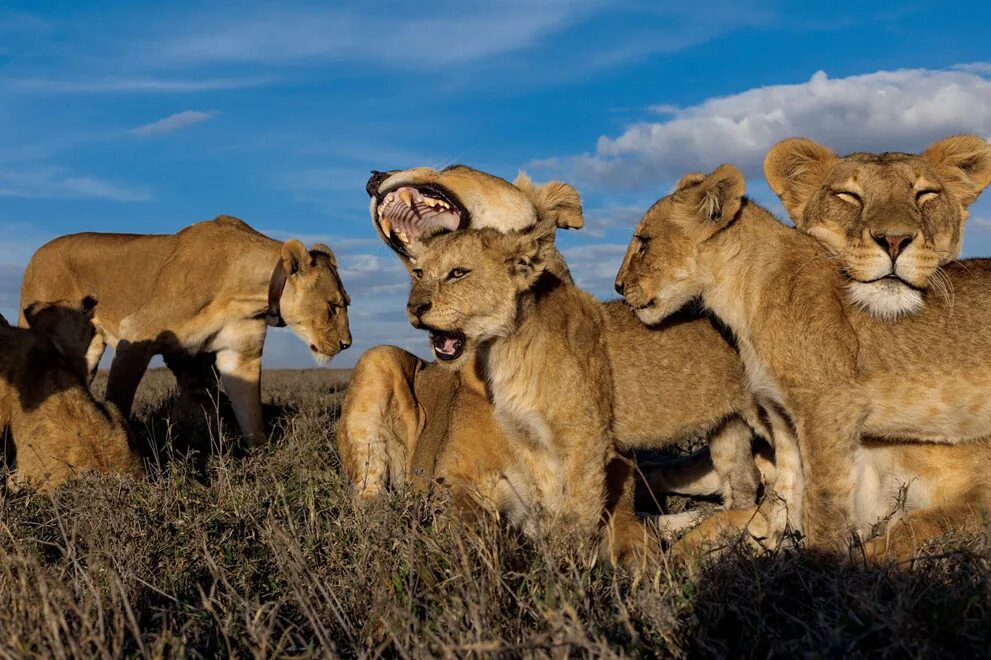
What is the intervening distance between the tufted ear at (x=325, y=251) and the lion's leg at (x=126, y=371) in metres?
1.65

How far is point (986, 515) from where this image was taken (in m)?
4.11

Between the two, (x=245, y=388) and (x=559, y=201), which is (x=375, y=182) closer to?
(x=559, y=201)

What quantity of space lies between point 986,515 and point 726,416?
128cm

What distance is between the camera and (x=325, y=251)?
9.23 meters

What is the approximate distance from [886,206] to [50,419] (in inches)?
183

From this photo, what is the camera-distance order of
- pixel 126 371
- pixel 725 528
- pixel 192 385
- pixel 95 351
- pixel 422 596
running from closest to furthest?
pixel 422 596, pixel 725 528, pixel 126 371, pixel 192 385, pixel 95 351

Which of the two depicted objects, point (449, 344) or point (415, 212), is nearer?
point (449, 344)

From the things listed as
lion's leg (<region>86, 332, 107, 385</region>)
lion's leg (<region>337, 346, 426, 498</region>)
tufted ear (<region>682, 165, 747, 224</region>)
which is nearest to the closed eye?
tufted ear (<region>682, 165, 747, 224</region>)

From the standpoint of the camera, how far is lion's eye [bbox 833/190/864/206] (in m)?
4.52

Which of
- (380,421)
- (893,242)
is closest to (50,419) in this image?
(380,421)

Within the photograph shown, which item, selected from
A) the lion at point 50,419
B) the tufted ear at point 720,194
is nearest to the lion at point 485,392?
the tufted ear at point 720,194

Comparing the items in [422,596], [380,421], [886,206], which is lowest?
[422,596]

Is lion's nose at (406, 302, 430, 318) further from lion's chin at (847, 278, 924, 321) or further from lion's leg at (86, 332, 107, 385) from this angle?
lion's leg at (86, 332, 107, 385)

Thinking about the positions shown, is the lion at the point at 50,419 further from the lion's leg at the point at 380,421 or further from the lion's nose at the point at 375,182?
the lion's nose at the point at 375,182
